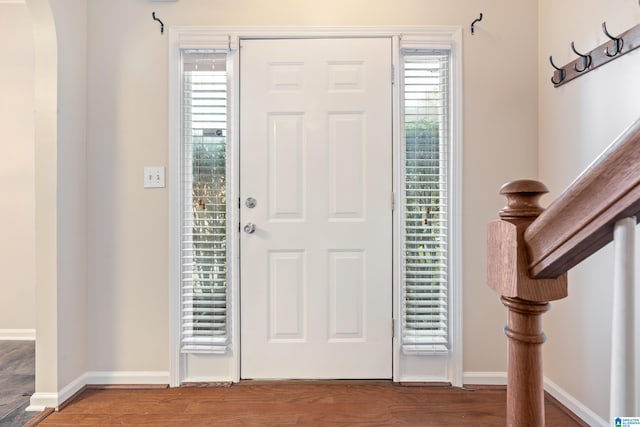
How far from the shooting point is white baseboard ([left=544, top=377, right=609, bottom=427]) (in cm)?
164

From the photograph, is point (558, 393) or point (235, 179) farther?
point (235, 179)

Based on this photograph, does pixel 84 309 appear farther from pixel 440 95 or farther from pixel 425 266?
pixel 440 95

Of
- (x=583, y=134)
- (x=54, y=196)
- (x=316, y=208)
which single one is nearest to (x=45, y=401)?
(x=54, y=196)

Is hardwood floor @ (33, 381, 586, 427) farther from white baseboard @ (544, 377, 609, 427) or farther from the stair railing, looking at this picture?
the stair railing

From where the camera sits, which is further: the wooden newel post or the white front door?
the white front door

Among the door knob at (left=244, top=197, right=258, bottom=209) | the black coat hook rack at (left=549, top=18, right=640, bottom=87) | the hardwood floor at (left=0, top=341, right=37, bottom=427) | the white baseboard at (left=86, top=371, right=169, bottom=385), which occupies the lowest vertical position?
the hardwood floor at (left=0, top=341, right=37, bottom=427)

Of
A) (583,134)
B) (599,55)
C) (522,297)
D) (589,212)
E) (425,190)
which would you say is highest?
(599,55)

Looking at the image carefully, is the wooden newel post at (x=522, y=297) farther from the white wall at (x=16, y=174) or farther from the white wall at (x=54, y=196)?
the white wall at (x=16, y=174)

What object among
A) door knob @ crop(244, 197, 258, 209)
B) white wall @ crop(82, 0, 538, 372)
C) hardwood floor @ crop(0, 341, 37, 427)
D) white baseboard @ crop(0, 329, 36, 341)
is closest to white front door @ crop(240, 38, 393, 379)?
door knob @ crop(244, 197, 258, 209)

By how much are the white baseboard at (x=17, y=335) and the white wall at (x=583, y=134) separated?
12.0ft

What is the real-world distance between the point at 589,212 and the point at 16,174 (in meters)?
3.57

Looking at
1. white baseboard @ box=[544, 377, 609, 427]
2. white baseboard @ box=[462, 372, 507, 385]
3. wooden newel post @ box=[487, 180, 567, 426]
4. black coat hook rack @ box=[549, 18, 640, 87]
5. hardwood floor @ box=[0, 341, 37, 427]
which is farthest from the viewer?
white baseboard @ box=[462, 372, 507, 385]

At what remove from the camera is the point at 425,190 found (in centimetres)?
208

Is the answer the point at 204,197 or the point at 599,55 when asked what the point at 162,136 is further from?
the point at 599,55
